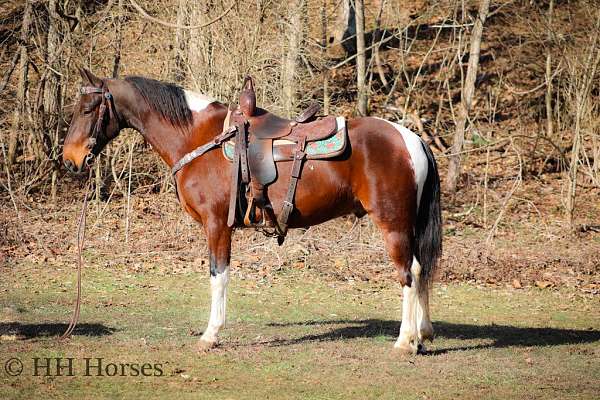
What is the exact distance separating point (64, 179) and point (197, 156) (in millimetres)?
Result: 9102

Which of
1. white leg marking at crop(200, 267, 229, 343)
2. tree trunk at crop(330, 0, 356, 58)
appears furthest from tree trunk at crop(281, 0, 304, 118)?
tree trunk at crop(330, 0, 356, 58)

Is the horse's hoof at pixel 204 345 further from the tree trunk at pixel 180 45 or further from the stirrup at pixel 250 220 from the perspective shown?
the tree trunk at pixel 180 45

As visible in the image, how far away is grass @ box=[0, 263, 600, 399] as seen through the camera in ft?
19.9

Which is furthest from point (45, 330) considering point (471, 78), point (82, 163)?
point (471, 78)

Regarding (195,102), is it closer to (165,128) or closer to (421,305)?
(165,128)

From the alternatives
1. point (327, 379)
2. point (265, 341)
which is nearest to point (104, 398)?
point (327, 379)

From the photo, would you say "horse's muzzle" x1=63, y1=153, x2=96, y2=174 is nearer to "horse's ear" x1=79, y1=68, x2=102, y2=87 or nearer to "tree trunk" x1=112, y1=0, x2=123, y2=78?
"horse's ear" x1=79, y1=68, x2=102, y2=87

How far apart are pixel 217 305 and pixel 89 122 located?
2.03 m

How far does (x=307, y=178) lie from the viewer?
7.21 m

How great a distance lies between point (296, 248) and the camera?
40.1ft

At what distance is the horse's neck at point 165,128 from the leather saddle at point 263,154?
0.24m

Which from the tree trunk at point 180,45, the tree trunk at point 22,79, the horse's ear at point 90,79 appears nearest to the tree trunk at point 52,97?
the tree trunk at point 22,79

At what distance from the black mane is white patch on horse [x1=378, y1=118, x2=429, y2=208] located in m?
1.95

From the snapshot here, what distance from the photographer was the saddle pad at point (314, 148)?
23.5 feet
